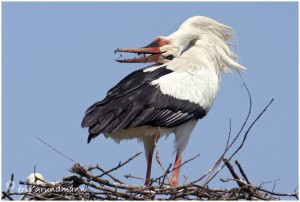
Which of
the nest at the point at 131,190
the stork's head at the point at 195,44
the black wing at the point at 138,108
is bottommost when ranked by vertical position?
the nest at the point at 131,190

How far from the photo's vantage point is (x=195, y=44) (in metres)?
15.5

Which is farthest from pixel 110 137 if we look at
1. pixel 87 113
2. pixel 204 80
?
pixel 204 80

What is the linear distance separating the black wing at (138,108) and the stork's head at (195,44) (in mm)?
604

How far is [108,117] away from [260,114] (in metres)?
2.11

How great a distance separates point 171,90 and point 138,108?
587mm

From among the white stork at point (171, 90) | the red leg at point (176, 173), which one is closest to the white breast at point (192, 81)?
the white stork at point (171, 90)

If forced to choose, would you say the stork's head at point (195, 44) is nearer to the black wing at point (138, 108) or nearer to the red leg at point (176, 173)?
the black wing at point (138, 108)

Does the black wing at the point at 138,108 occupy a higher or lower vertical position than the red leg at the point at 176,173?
higher

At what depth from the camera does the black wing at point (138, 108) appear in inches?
549

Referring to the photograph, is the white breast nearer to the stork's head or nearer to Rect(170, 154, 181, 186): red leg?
the stork's head

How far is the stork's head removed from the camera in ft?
50.5

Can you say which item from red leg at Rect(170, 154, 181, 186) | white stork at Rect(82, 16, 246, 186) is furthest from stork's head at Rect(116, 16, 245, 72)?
red leg at Rect(170, 154, 181, 186)

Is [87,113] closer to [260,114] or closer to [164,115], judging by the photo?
[164,115]

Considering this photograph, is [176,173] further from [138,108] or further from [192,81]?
[192,81]
